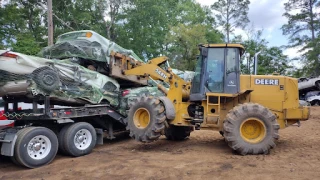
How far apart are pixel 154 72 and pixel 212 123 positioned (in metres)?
2.19

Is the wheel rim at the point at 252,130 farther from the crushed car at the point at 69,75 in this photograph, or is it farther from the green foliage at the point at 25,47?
the green foliage at the point at 25,47

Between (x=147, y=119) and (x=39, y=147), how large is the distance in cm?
277

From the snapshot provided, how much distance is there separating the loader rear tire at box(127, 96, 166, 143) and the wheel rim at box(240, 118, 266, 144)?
196 centimetres

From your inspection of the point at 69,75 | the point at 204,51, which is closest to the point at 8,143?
the point at 69,75

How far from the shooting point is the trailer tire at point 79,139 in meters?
7.25

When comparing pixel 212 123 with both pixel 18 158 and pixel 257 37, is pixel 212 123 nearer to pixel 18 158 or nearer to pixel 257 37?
pixel 18 158

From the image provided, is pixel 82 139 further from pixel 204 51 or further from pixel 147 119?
pixel 204 51

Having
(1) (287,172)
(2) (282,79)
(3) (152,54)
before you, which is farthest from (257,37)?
(1) (287,172)

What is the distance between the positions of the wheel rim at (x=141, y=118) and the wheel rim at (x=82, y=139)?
4.06ft

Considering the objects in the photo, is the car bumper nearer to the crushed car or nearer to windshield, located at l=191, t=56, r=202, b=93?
the crushed car

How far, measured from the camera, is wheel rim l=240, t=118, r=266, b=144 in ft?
23.4

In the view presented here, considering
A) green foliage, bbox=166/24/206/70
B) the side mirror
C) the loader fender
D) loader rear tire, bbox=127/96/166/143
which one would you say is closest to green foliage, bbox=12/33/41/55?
loader rear tire, bbox=127/96/166/143

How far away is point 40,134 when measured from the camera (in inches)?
261

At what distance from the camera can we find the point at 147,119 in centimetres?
811
